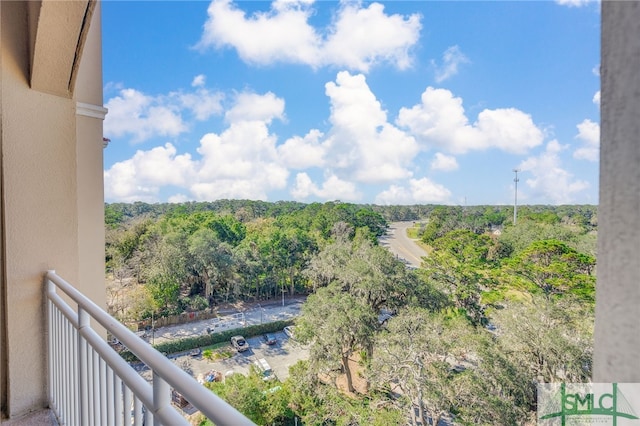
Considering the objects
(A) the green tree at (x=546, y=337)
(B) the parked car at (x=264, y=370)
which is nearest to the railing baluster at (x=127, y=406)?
(A) the green tree at (x=546, y=337)

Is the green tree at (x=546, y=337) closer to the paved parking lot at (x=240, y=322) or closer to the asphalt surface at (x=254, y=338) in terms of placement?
the asphalt surface at (x=254, y=338)

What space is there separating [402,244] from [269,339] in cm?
653

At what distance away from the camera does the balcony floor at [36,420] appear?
1435mm

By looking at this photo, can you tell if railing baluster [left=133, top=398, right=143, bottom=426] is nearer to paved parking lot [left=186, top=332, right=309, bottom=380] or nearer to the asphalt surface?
the asphalt surface

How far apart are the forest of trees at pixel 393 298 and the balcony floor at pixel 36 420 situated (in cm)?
224

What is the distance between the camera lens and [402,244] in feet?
41.9

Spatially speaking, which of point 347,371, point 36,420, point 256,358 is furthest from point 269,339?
point 36,420

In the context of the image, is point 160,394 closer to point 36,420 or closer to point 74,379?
point 74,379

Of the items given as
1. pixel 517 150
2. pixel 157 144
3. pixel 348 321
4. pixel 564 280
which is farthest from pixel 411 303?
pixel 157 144

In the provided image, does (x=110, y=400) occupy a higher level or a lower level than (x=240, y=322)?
higher

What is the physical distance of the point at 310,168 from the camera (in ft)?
49.4

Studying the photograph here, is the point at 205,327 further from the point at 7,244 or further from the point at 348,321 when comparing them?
the point at 7,244

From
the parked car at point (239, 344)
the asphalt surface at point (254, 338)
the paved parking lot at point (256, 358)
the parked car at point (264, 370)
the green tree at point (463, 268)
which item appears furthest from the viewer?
the green tree at point (463, 268)

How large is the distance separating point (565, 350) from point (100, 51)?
22.3ft
